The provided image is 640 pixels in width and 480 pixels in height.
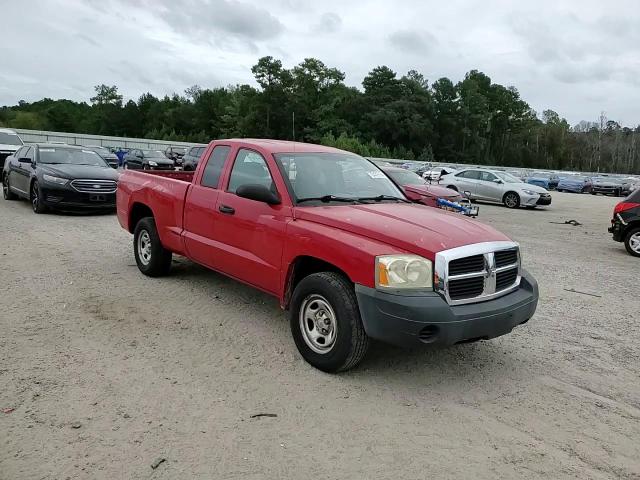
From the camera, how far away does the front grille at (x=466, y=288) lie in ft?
12.5

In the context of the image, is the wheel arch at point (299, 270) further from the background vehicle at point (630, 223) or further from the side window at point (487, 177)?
the side window at point (487, 177)

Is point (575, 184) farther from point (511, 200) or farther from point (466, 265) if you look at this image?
point (466, 265)

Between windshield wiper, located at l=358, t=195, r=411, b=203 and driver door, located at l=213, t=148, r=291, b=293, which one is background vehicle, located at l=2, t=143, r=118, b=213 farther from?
windshield wiper, located at l=358, t=195, r=411, b=203

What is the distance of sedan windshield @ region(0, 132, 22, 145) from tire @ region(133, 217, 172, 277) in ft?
49.0

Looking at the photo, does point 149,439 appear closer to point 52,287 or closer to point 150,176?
point 52,287

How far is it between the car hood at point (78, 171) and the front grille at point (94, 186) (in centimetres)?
9

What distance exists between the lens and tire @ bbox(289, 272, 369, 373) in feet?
12.7

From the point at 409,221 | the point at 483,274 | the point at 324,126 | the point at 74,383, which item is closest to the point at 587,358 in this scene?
Answer: the point at 483,274

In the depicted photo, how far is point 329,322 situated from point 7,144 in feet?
61.2

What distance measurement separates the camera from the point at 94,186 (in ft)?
39.4

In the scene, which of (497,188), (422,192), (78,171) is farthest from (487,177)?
(78,171)

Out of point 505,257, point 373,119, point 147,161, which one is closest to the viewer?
point 505,257

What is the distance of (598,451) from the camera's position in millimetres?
3236

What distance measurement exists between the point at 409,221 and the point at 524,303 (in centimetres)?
112
